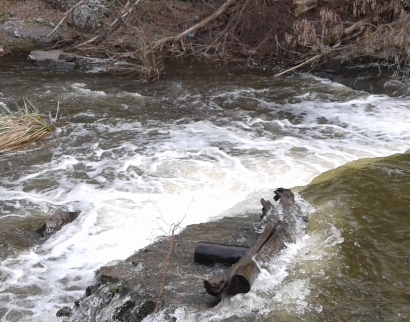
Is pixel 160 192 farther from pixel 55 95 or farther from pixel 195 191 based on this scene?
pixel 55 95

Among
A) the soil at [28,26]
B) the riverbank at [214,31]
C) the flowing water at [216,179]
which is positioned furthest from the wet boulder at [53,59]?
the soil at [28,26]

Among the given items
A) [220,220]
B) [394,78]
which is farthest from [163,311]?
[394,78]

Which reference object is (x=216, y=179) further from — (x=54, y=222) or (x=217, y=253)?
(x=217, y=253)

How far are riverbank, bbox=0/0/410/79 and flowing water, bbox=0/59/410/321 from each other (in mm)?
975

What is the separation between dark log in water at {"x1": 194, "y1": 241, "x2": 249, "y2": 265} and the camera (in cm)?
379

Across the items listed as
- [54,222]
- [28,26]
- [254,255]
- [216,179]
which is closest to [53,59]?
[28,26]

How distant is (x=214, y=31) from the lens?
1327 centimetres

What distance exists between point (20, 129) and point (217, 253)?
485cm

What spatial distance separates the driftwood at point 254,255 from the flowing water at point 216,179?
0.27ft

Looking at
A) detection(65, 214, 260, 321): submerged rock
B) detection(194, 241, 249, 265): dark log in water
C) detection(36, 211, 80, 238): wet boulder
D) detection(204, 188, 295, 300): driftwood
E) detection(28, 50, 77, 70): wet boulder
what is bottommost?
detection(36, 211, 80, 238): wet boulder

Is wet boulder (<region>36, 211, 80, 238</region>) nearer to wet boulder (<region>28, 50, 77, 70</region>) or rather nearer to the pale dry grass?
the pale dry grass

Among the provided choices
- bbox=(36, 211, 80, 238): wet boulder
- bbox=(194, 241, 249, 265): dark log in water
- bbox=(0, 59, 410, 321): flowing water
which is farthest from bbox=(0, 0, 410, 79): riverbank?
bbox=(194, 241, 249, 265): dark log in water

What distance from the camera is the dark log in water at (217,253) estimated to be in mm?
3791

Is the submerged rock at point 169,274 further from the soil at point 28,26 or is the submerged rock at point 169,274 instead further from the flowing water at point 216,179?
the soil at point 28,26
